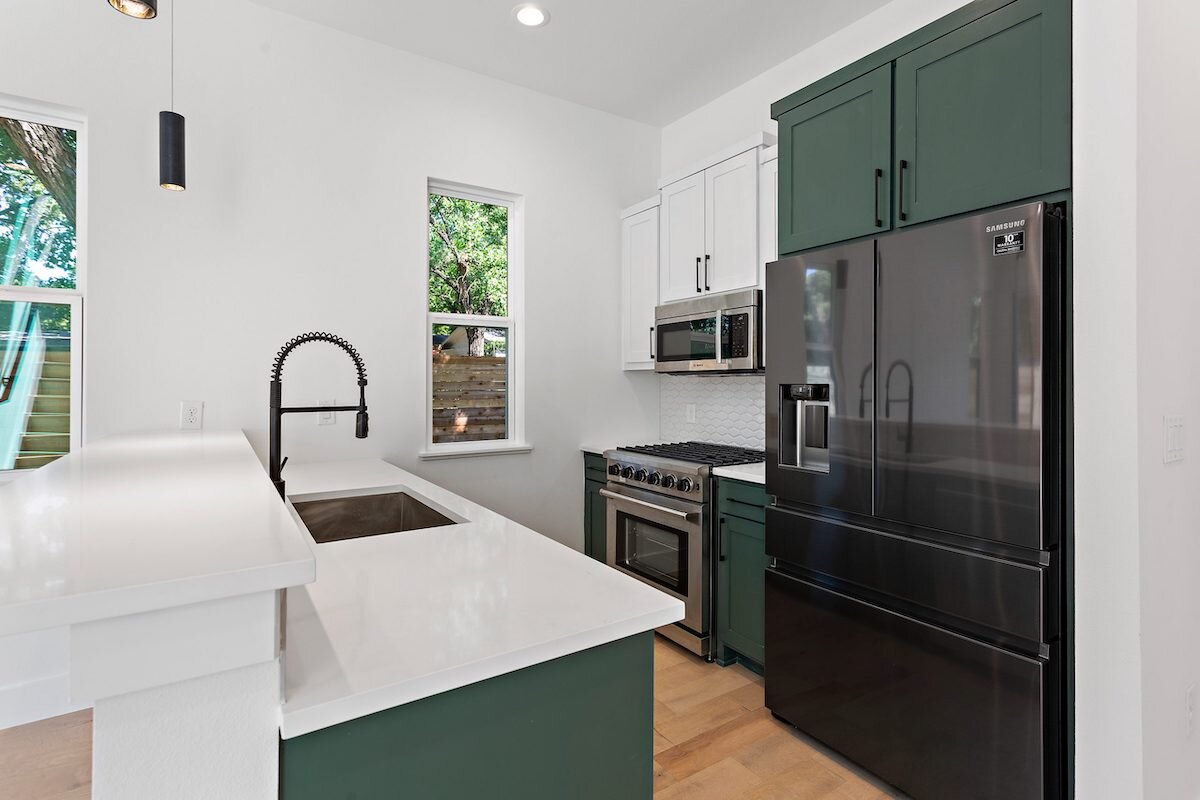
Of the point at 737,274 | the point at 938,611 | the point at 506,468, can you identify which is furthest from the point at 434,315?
the point at 938,611

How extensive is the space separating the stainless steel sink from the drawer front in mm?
1317

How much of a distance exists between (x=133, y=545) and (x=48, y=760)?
222cm

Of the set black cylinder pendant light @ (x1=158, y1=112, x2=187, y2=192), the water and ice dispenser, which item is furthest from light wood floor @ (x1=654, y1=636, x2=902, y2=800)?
black cylinder pendant light @ (x1=158, y1=112, x2=187, y2=192)

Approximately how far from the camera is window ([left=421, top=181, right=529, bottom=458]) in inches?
131

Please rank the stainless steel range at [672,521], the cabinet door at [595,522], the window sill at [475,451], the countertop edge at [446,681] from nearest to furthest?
1. the countertop edge at [446,681]
2. the stainless steel range at [672,521]
3. the window sill at [475,451]
4. the cabinet door at [595,522]

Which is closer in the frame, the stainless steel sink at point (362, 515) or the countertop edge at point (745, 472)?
the stainless steel sink at point (362, 515)

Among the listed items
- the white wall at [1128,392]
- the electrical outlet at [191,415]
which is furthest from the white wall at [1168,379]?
the electrical outlet at [191,415]

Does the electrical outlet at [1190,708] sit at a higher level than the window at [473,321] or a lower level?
lower

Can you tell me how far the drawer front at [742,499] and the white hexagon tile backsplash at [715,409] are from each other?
27.3 inches

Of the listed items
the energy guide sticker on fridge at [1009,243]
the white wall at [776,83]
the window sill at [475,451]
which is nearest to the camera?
the energy guide sticker on fridge at [1009,243]

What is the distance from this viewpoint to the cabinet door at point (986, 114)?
5.18 ft

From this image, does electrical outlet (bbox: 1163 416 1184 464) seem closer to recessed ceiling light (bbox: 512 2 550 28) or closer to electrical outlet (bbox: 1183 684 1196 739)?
electrical outlet (bbox: 1183 684 1196 739)

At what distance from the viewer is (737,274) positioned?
3.03m

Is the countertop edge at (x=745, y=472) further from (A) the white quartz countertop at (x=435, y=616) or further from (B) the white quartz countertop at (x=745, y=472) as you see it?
(A) the white quartz countertop at (x=435, y=616)
